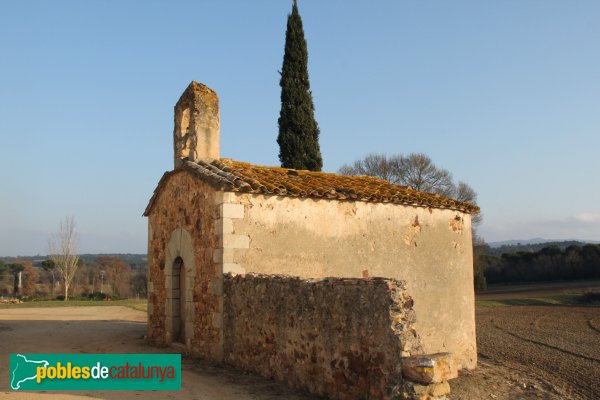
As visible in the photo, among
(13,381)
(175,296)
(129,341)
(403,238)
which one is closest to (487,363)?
(403,238)

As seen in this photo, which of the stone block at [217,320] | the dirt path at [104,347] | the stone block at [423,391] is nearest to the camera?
the stone block at [423,391]

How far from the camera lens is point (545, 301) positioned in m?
30.5

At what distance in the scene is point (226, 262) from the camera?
858 cm

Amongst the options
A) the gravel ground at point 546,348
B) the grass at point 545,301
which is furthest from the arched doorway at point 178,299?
the grass at point 545,301

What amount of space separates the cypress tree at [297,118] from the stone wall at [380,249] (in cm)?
1017

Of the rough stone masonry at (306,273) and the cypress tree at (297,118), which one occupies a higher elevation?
the cypress tree at (297,118)

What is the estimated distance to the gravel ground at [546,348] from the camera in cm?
1088

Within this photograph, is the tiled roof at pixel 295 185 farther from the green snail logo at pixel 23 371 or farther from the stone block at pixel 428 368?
the stone block at pixel 428 368

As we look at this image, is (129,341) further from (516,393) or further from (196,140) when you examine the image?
(516,393)

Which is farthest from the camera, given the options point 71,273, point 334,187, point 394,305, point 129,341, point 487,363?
point 71,273

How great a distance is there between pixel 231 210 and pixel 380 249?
3204 mm

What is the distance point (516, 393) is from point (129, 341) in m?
7.67

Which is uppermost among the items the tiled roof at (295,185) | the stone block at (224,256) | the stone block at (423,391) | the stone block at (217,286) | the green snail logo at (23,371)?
the tiled roof at (295,185)

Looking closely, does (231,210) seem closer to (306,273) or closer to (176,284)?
(306,273)
